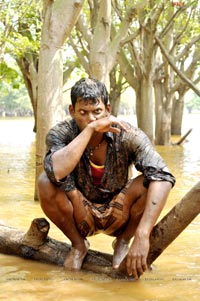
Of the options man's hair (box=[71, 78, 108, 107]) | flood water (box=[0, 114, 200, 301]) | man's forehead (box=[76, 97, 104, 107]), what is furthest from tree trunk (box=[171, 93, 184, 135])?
man's forehead (box=[76, 97, 104, 107])

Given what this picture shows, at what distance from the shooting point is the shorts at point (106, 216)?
12.8 feet

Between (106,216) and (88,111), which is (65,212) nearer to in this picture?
(106,216)

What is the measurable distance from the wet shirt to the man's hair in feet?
0.79

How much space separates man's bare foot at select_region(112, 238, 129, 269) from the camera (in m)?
3.80

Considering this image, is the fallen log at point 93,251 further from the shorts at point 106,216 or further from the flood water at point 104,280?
the shorts at point 106,216

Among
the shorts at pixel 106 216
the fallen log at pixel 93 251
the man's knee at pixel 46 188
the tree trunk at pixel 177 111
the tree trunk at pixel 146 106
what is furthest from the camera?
the tree trunk at pixel 177 111

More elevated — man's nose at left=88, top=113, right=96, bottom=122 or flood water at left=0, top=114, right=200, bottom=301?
man's nose at left=88, top=113, right=96, bottom=122

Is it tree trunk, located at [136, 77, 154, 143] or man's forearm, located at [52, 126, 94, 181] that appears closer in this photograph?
man's forearm, located at [52, 126, 94, 181]

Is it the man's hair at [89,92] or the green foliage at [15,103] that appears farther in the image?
the green foliage at [15,103]

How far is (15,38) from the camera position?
1805cm

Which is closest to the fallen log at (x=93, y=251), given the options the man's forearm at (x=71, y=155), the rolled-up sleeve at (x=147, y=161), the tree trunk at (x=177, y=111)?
the rolled-up sleeve at (x=147, y=161)

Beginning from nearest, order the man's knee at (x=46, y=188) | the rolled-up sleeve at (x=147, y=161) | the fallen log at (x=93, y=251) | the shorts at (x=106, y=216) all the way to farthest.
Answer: the fallen log at (x=93, y=251) < the rolled-up sleeve at (x=147, y=161) < the man's knee at (x=46, y=188) < the shorts at (x=106, y=216)

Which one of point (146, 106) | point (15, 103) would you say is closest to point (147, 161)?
point (146, 106)

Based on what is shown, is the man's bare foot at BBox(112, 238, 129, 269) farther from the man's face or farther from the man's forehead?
the man's forehead
